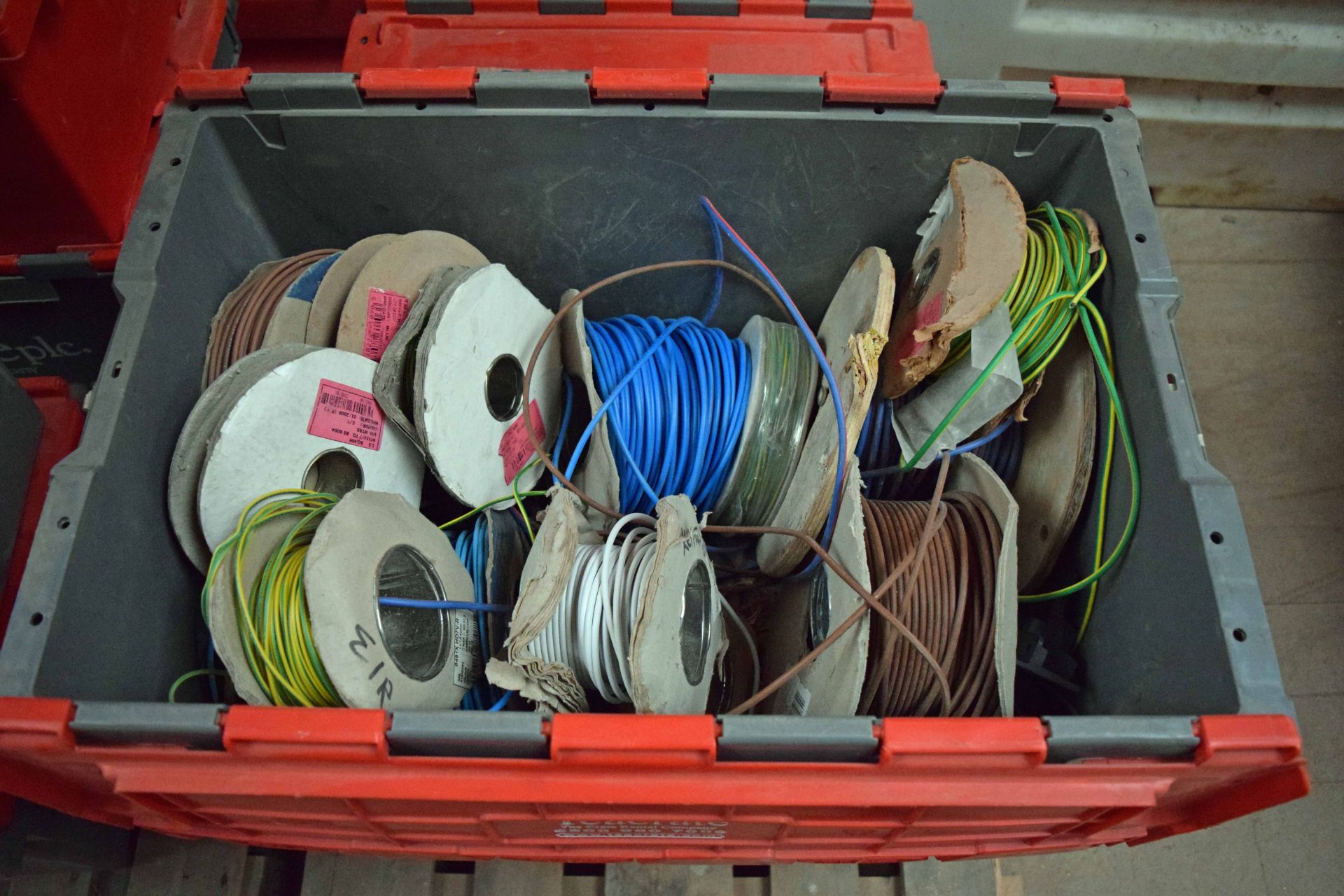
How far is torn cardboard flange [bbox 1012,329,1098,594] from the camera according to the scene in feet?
5.27

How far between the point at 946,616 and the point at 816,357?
56cm

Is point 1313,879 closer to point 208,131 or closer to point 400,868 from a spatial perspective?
point 400,868

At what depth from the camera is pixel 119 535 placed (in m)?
1.42

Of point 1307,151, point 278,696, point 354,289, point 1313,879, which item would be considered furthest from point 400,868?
point 1307,151

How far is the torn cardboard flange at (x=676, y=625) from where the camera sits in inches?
52.0

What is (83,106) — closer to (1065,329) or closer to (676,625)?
(676,625)

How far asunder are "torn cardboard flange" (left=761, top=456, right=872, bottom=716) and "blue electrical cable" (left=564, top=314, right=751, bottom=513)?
0.30 meters

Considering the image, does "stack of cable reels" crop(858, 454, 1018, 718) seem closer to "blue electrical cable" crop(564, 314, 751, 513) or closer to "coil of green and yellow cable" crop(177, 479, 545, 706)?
"blue electrical cable" crop(564, 314, 751, 513)

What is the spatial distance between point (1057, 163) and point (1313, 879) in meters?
1.90

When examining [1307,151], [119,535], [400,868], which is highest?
[1307,151]

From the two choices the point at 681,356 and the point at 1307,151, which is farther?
the point at 1307,151

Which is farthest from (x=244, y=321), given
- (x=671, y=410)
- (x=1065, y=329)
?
(x=1065, y=329)

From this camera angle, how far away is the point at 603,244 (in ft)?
6.46

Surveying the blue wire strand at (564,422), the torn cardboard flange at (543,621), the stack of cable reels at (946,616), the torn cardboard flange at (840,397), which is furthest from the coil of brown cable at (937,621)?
the blue wire strand at (564,422)
